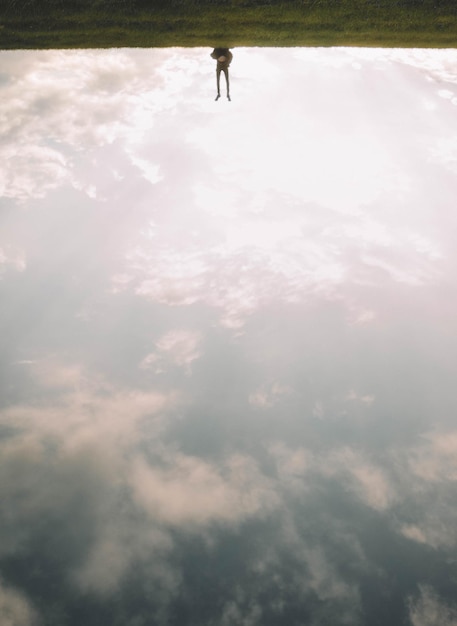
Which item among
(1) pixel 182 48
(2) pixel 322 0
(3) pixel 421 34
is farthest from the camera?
(1) pixel 182 48

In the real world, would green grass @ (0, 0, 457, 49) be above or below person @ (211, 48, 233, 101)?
above

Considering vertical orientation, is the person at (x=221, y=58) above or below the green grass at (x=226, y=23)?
below

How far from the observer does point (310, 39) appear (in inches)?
372

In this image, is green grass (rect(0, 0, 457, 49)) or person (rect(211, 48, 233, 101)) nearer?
green grass (rect(0, 0, 457, 49))

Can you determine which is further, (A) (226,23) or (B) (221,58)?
(B) (221,58)

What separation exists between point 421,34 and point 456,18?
0.76 metres

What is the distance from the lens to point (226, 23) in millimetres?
8992

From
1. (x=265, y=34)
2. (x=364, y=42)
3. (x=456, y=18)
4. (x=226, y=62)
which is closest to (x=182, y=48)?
(x=226, y=62)

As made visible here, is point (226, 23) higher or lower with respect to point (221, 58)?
higher

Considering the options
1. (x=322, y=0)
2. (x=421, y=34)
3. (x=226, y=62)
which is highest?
(x=322, y=0)

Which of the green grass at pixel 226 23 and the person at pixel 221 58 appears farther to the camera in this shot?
the person at pixel 221 58

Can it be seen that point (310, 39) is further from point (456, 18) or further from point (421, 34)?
point (456, 18)

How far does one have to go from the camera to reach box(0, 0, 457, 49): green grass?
8617mm

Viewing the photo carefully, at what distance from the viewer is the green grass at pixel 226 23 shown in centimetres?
862
